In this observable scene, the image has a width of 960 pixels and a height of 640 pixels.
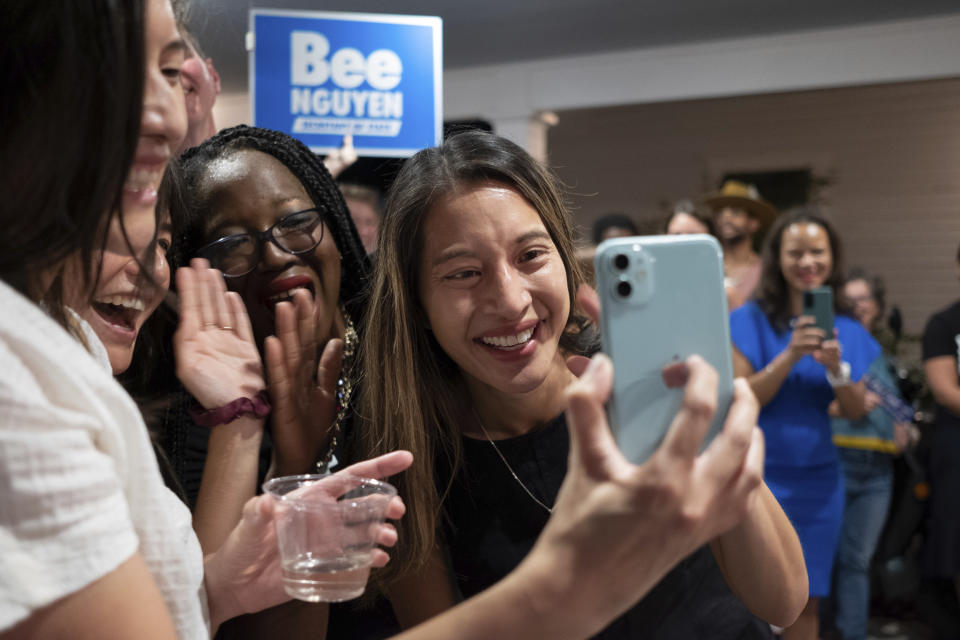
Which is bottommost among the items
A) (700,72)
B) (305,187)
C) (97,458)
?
(97,458)

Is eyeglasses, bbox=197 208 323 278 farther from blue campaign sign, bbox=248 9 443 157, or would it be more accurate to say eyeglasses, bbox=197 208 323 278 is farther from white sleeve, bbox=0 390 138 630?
blue campaign sign, bbox=248 9 443 157

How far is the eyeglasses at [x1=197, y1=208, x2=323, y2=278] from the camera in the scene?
1.92m

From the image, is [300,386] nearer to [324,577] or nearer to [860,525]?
[324,577]

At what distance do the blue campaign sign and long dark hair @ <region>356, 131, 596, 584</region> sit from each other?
1.46m

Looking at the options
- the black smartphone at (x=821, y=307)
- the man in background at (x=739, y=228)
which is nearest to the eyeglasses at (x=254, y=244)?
the black smartphone at (x=821, y=307)

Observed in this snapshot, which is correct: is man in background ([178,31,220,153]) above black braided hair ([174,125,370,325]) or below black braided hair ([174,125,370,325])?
above

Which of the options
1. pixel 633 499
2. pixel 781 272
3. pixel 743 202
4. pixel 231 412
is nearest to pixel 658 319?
pixel 633 499

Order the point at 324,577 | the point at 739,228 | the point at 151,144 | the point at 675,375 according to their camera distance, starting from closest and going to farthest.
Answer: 1. the point at 675,375
2. the point at 151,144
3. the point at 324,577
4. the point at 739,228

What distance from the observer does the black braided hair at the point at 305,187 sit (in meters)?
1.98

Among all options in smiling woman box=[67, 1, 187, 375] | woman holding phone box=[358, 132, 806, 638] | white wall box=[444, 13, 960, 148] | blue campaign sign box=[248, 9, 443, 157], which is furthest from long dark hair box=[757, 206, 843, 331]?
white wall box=[444, 13, 960, 148]

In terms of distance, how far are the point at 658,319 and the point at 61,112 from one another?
651 mm

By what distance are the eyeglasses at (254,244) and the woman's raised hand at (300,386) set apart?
12 centimetres

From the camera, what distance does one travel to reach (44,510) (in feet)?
2.51

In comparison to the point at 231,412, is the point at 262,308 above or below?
above
